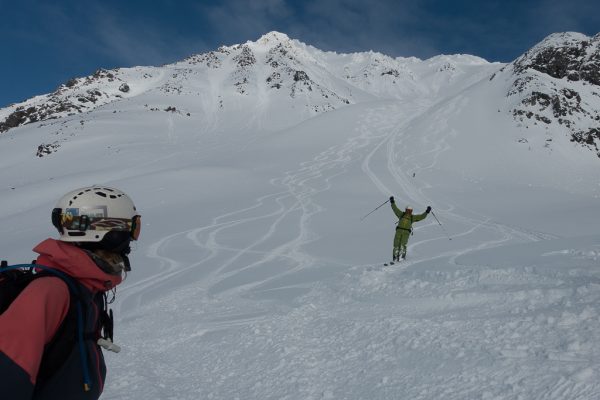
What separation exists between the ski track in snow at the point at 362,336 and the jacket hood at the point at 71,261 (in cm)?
335

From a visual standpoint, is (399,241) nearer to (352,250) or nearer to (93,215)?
(352,250)

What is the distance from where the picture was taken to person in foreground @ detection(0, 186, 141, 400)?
193 centimetres

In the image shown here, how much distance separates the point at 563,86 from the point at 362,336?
57411 millimetres

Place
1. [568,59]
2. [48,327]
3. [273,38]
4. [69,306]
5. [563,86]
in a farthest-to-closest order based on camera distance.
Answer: [273,38], [568,59], [563,86], [69,306], [48,327]

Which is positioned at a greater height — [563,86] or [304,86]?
[304,86]

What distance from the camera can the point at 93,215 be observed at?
267 centimetres

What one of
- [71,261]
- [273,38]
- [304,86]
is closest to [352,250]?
[71,261]

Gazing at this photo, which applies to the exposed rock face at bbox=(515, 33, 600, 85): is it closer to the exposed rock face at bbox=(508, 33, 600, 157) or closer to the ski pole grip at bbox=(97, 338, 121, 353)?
the exposed rock face at bbox=(508, 33, 600, 157)

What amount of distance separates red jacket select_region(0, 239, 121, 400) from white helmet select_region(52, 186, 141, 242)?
0.14 metres

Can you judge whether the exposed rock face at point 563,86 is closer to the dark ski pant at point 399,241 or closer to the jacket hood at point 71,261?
the dark ski pant at point 399,241

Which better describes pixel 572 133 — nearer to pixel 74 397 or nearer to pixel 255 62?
pixel 74 397

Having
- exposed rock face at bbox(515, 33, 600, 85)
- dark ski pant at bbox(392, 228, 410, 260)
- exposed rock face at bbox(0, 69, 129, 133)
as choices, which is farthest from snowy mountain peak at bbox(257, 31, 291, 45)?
dark ski pant at bbox(392, 228, 410, 260)

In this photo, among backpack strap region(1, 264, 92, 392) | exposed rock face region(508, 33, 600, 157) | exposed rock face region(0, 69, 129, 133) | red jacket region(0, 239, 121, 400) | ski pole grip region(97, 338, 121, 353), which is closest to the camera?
red jacket region(0, 239, 121, 400)

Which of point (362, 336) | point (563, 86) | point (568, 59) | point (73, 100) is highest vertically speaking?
point (73, 100)
